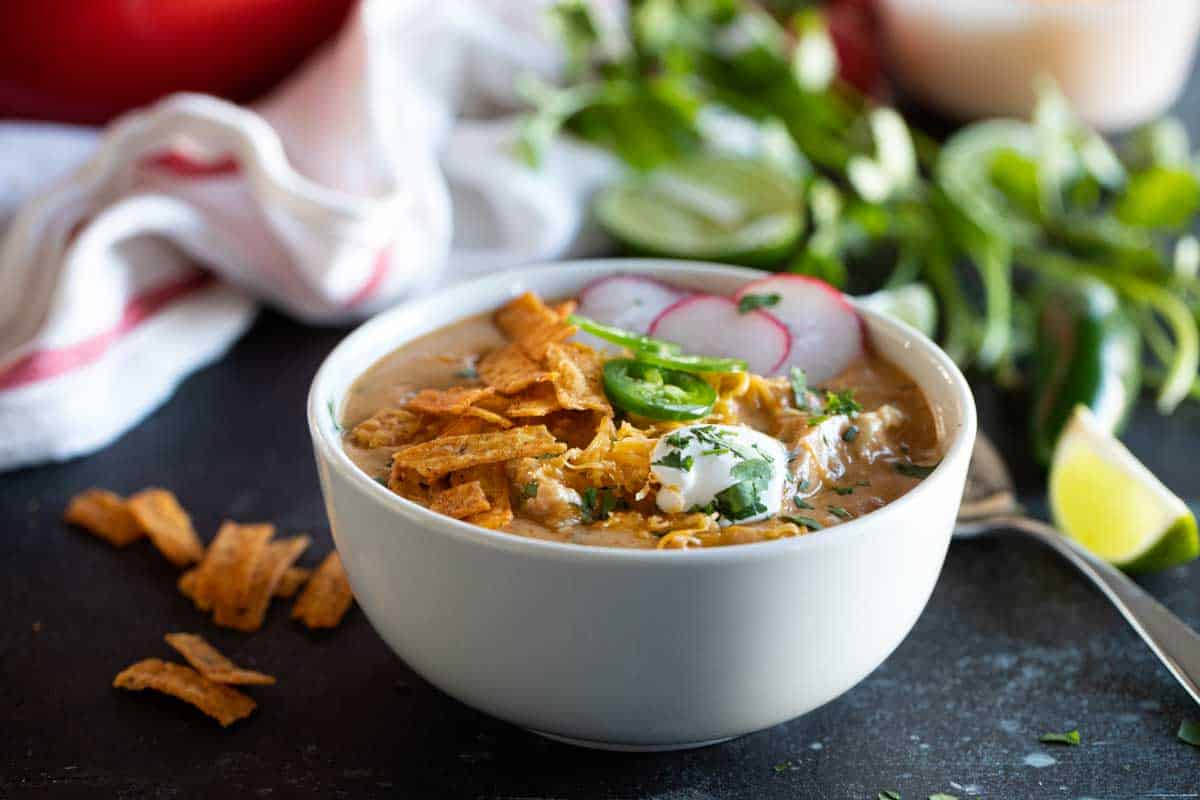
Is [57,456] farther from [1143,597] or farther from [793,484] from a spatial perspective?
[1143,597]

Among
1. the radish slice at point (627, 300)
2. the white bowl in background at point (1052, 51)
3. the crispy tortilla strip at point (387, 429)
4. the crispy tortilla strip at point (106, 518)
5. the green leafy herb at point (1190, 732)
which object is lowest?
the crispy tortilla strip at point (106, 518)

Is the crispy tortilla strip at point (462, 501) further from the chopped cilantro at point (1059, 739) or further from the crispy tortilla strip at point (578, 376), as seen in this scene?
the chopped cilantro at point (1059, 739)

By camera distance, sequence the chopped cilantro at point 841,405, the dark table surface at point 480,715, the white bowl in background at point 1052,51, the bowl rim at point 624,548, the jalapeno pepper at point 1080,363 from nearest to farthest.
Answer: the bowl rim at point 624,548 → the dark table surface at point 480,715 → the chopped cilantro at point 841,405 → the jalapeno pepper at point 1080,363 → the white bowl in background at point 1052,51

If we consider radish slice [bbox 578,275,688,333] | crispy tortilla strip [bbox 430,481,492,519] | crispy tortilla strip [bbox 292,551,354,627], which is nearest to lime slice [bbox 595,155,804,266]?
radish slice [bbox 578,275,688,333]

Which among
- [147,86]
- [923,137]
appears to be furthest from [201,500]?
[923,137]

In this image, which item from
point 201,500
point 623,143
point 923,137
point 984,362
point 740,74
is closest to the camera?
point 201,500

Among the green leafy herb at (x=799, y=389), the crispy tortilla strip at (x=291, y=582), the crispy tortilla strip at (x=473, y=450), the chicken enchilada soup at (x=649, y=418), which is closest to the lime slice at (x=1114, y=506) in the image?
the chicken enchilada soup at (x=649, y=418)
